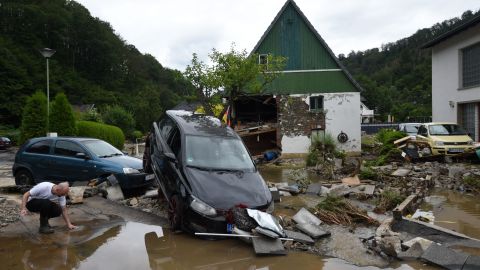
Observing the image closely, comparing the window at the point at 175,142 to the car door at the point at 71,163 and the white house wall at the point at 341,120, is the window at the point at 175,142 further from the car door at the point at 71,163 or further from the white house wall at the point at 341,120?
the white house wall at the point at 341,120

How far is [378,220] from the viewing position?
795cm

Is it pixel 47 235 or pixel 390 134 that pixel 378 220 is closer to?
pixel 47 235

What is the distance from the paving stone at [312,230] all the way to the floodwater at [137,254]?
742 millimetres

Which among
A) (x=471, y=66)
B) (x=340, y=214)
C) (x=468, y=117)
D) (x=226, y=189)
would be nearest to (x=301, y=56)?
(x=471, y=66)

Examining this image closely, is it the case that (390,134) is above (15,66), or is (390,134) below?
below

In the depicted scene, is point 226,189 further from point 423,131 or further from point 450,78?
point 450,78

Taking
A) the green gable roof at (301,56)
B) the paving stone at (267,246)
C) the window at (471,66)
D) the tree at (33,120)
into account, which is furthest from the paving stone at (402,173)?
the tree at (33,120)

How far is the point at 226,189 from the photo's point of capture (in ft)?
22.9

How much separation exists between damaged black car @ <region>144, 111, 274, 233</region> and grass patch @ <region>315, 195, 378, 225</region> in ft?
4.47

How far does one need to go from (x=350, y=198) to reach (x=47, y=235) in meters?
7.31

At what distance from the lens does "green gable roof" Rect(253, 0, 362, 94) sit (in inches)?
1072

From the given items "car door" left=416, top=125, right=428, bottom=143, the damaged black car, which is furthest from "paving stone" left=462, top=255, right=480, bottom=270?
"car door" left=416, top=125, right=428, bottom=143

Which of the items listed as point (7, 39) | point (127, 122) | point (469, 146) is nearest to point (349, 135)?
point (469, 146)

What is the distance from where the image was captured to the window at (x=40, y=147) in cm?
1086
